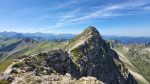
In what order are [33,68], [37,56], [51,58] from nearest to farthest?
[33,68] → [37,56] → [51,58]

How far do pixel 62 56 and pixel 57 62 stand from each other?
1294 cm

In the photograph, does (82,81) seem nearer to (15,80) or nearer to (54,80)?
(54,80)

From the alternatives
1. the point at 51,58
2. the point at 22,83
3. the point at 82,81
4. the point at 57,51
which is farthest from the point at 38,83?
the point at 57,51

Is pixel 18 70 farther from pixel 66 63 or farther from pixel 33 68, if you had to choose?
pixel 66 63

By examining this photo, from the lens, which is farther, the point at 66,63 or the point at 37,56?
the point at 66,63

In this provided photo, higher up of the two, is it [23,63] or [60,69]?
[23,63]

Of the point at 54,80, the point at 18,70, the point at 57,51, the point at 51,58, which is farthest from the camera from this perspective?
the point at 57,51

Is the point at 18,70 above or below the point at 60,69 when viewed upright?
above

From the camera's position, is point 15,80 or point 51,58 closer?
point 15,80

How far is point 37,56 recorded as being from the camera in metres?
138

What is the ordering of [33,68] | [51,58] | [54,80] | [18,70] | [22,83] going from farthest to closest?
[51,58] → [33,68] → [18,70] → [54,80] → [22,83]

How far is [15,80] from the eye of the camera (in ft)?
281

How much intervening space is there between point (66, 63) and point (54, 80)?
79.4 m

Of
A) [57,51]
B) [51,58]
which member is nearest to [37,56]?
[51,58]
